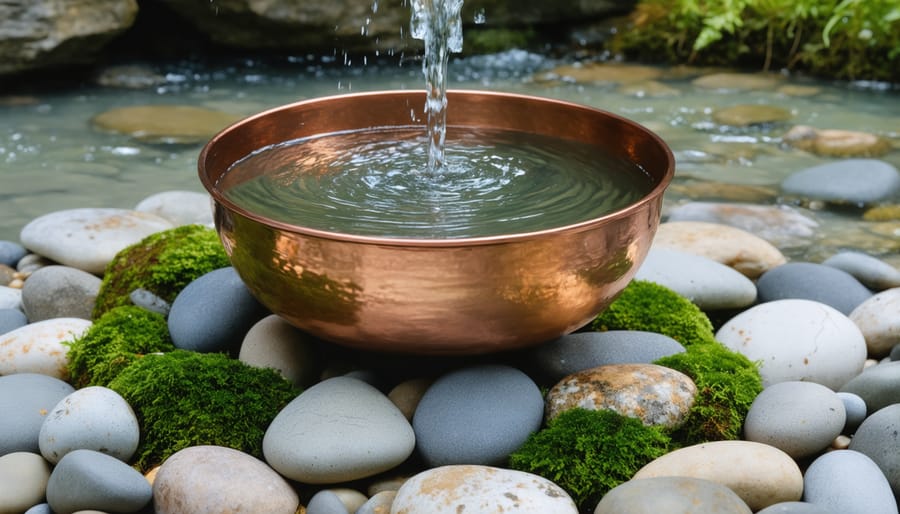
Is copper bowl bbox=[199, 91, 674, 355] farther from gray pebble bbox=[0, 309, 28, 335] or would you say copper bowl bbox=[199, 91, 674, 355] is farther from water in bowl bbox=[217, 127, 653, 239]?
gray pebble bbox=[0, 309, 28, 335]

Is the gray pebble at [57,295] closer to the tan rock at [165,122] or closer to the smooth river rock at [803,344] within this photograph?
the smooth river rock at [803,344]

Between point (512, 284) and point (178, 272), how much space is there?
4.37ft

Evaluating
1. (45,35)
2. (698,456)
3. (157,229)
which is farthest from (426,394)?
(45,35)

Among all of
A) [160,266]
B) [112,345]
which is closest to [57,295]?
[160,266]

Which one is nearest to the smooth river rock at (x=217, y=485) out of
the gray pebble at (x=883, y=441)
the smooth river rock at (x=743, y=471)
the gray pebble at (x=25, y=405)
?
the gray pebble at (x=25, y=405)

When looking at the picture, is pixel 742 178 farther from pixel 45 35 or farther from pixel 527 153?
pixel 45 35

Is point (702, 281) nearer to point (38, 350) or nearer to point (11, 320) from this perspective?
point (38, 350)

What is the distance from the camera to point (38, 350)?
275cm

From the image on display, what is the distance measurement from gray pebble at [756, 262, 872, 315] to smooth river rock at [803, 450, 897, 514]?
43.7 inches

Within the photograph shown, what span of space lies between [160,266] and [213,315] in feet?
1.27

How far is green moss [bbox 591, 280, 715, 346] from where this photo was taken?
285 cm

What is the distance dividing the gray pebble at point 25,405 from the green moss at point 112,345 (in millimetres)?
83

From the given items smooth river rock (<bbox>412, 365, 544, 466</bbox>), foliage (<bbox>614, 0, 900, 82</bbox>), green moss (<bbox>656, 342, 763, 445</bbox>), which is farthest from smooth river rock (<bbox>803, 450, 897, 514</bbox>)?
foliage (<bbox>614, 0, 900, 82</bbox>)

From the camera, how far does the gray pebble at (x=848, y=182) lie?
4.71m
